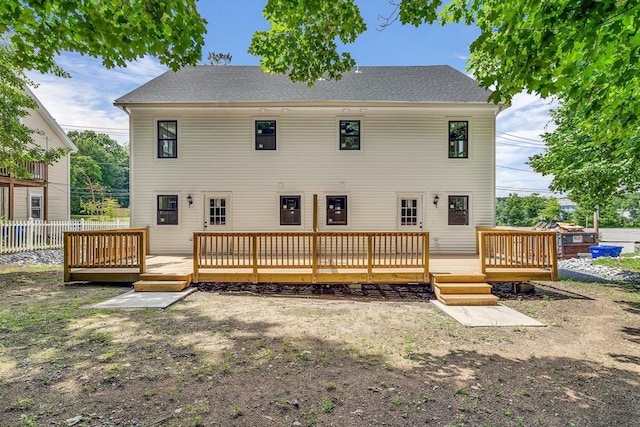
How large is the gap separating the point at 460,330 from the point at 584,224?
36941 mm

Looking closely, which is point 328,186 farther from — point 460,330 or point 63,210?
point 63,210

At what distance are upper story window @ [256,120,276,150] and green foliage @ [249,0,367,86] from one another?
13.9ft

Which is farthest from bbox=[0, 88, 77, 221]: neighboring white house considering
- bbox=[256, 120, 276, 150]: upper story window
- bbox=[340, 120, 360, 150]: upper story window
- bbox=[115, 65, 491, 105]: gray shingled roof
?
bbox=[340, 120, 360, 150]: upper story window

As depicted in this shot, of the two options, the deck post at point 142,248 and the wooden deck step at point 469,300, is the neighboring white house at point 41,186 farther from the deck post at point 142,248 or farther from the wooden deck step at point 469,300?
the wooden deck step at point 469,300

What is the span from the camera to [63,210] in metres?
20.2

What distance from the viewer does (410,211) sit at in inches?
435

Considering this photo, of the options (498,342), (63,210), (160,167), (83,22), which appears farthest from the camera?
(63,210)

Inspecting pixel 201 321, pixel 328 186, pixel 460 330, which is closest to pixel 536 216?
pixel 328 186

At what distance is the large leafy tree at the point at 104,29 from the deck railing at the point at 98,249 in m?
4.14

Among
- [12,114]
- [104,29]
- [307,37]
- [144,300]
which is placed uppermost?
[307,37]

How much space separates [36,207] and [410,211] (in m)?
19.7

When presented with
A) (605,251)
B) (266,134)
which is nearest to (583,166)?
(605,251)

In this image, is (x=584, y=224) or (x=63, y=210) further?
(x=584, y=224)

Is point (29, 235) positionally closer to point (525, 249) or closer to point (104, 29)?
point (104, 29)
